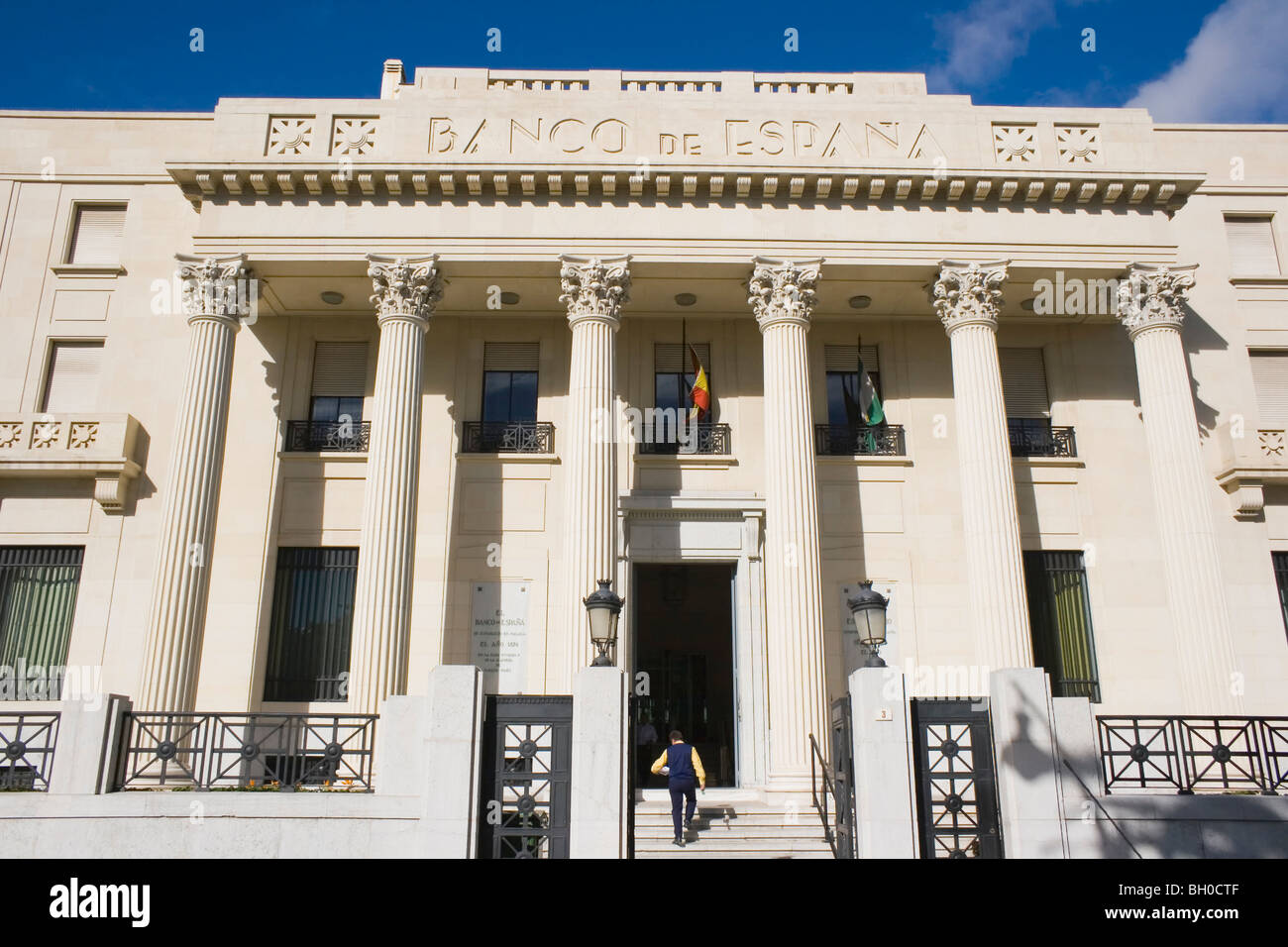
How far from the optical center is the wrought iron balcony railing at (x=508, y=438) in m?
22.1

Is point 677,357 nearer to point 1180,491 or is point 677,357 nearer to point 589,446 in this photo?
point 589,446

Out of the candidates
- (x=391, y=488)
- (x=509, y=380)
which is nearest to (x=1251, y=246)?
(x=509, y=380)

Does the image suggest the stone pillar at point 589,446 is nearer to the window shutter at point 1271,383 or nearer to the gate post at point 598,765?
the gate post at point 598,765

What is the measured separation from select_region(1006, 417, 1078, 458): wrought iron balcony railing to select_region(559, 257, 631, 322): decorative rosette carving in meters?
9.15

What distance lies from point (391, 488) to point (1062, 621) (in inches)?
541

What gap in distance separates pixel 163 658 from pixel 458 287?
30.0 feet

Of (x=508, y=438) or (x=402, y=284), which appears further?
(x=508, y=438)

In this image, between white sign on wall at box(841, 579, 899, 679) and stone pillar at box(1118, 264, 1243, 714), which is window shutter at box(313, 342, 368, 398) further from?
stone pillar at box(1118, 264, 1243, 714)

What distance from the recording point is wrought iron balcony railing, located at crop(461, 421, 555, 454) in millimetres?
22125

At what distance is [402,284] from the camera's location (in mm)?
20062

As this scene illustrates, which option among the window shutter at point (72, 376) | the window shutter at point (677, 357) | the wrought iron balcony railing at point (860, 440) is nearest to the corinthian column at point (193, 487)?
the window shutter at point (72, 376)

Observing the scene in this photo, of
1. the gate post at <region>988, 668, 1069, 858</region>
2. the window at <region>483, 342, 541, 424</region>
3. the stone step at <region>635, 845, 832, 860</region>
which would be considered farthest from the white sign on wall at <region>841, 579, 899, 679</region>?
the gate post at <region>988, 668, 1069, 858</region>
